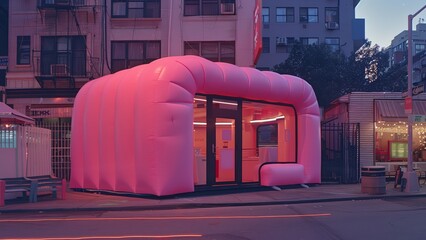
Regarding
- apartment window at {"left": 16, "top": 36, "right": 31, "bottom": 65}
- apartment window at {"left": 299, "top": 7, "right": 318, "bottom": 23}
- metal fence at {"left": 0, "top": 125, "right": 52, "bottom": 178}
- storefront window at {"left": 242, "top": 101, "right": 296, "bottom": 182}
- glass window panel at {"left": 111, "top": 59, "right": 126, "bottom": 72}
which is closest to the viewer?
metal fence at {"left": 0, "top": 125, "right": 52, "bottom": 178}

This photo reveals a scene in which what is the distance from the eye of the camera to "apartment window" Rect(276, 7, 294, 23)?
160ft

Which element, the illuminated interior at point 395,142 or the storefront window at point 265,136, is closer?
the storefront window at point 265,136

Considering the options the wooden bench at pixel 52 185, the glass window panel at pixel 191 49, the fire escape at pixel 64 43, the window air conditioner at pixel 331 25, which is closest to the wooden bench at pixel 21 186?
the wooden bench at pixel 52 185

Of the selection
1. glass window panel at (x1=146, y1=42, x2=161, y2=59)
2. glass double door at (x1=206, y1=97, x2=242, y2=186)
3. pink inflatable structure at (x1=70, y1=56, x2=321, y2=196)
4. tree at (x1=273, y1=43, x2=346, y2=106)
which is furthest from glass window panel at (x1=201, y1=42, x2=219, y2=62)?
tree at (x1=273, y1=43, x2=346, y2=106)

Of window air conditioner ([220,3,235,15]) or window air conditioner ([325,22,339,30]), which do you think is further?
window air conditioner ([325,22,339,30])

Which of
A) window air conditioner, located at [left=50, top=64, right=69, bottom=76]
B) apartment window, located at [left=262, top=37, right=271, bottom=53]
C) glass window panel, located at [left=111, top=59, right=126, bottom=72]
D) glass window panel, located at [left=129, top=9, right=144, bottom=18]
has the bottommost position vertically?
window air conditioner, located at [left=50, top=64, right=69, bottom=76]

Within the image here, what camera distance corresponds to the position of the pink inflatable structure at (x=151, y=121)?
54.1 ft

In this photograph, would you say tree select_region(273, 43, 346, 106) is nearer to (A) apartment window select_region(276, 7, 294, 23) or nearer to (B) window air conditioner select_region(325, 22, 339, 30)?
(B) window air conditioner select_region(325, 22, 339, 30)

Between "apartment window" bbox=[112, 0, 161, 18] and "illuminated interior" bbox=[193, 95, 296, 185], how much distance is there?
9.21 meters

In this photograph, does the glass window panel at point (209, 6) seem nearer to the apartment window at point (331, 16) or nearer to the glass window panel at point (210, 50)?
the glass window panel at point (210, 50)

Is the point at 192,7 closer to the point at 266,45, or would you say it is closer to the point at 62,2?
the point at 62,2

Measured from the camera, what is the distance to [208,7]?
2858cm

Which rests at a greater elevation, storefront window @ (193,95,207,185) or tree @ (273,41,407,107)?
tree @ (273,41,407,107)

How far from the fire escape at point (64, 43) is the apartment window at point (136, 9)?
1.34m
